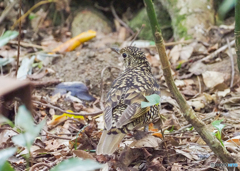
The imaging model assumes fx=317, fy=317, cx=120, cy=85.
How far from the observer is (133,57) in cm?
486

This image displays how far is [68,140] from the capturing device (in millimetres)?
3846

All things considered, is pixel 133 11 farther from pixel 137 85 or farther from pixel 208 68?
pixel 137 85

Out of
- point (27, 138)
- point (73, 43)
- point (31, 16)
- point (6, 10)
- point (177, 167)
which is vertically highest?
point (6, 10)

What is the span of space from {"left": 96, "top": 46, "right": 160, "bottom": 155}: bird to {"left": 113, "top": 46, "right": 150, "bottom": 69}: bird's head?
1.87ft

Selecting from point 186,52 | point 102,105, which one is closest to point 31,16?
point 186,52

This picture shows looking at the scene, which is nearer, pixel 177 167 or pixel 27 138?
pixel 27 138

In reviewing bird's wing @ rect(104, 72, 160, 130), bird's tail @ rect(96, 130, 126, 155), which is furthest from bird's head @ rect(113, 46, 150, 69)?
bird's tail @ rect(96, 130, 126, 155)

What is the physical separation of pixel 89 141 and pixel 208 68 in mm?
3041

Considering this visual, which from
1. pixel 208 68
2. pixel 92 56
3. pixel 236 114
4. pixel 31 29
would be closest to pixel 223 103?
pixel 236 114

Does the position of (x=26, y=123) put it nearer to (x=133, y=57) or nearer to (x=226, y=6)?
(x=226, y=6)

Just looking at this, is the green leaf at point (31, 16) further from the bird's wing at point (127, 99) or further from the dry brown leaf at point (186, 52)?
the bird's wing at point (127, 99)

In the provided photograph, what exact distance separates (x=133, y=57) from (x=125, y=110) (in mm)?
1780

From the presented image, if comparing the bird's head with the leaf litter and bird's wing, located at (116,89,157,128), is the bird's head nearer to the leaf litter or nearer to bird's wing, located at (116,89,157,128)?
the leaf litter

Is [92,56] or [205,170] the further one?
[92,56]
